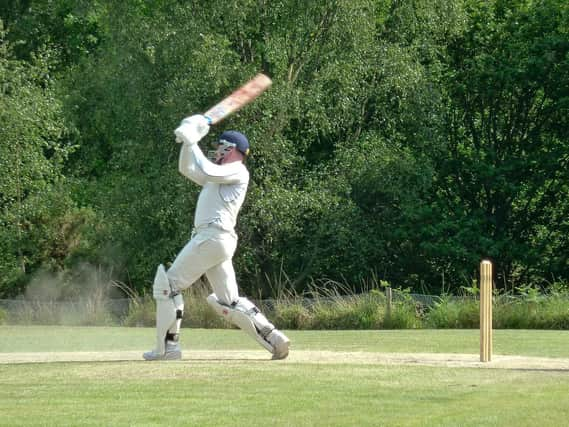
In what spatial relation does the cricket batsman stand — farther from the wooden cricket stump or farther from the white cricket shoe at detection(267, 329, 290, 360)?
the wooden cricket stump

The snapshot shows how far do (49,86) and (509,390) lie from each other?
83.2 ft

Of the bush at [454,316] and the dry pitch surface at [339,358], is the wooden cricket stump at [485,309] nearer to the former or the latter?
the dry pitch surface at [339,358]

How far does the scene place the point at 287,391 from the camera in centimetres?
938

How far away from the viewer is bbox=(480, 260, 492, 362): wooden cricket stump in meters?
11.4

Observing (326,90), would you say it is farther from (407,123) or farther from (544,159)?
(544,159)

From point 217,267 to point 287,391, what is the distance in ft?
8.81

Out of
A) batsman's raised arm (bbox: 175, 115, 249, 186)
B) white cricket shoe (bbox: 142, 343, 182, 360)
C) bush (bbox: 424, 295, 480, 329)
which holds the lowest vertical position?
bush (bbox: 424, 295, 480, 329)

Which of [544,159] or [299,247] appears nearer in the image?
[299,247]

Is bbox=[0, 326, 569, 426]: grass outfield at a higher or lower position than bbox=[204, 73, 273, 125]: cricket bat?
lower

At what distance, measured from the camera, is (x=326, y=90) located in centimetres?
2880

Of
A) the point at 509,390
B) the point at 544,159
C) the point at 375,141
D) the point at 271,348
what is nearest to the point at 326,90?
the point at 375,141

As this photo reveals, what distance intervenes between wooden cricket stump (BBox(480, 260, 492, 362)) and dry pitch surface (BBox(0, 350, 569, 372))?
0.41ft

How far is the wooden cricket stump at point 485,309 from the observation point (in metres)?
11.4

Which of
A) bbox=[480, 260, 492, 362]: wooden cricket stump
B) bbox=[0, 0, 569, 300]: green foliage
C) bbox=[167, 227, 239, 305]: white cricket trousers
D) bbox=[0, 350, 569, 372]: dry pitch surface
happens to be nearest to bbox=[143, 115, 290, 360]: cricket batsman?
bbox=[167, 227, 239, 305]: white cricket trousers
